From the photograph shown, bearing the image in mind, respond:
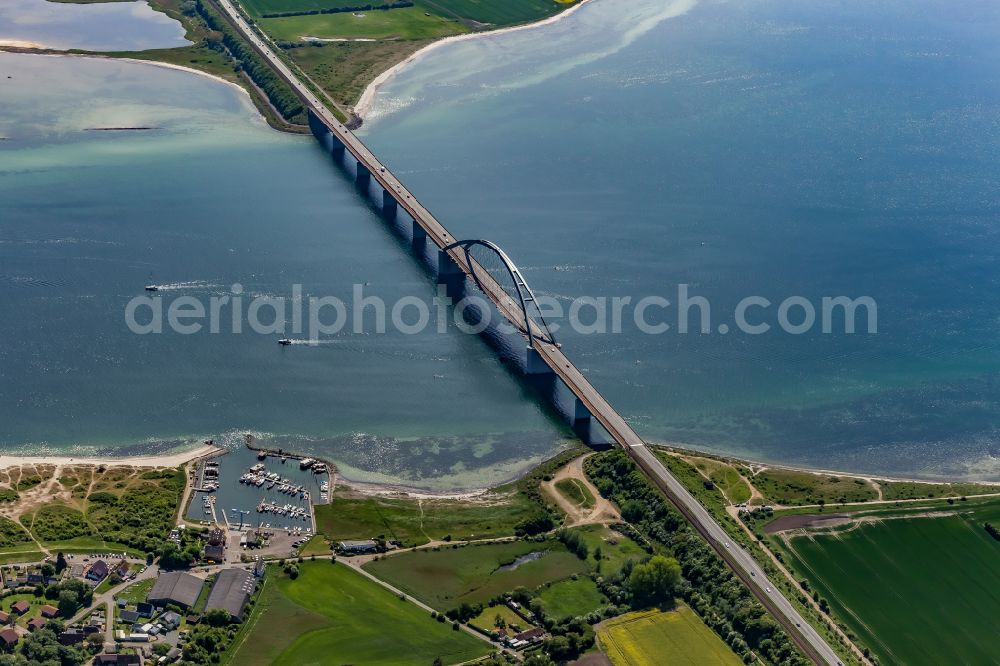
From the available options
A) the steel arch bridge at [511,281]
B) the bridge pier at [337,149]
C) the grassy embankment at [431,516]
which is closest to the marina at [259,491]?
the grassy embankment at [431,516]

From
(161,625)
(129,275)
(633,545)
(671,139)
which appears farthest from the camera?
(671,139)

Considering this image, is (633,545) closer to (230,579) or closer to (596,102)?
(230,579)

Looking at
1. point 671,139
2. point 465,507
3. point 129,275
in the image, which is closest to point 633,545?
→ point 465,507

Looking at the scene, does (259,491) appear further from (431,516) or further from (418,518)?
(431,516)

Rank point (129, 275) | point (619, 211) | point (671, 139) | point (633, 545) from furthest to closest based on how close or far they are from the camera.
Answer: point (671, 139) → point (619, 211) → point (129, 275) → point (633, 545)

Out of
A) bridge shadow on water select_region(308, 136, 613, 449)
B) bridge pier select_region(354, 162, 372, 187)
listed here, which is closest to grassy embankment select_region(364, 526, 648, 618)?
bridge shadow on water select_region(308, 136, 613, 449)
